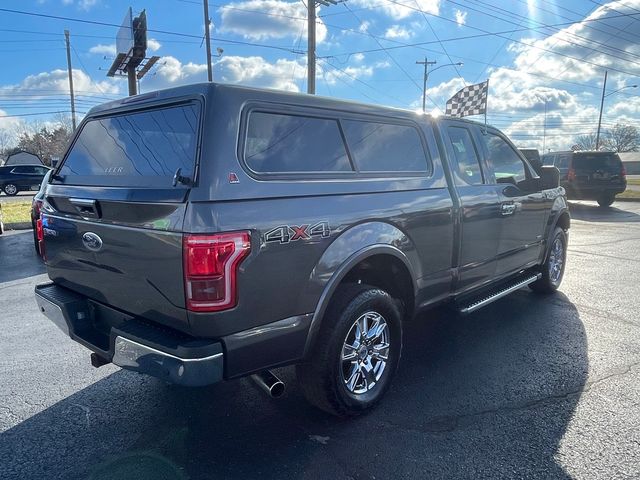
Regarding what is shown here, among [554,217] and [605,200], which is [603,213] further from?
[554,217]

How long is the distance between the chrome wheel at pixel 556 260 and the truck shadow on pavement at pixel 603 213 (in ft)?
26.0

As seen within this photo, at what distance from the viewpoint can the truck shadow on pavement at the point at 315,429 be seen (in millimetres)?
2453

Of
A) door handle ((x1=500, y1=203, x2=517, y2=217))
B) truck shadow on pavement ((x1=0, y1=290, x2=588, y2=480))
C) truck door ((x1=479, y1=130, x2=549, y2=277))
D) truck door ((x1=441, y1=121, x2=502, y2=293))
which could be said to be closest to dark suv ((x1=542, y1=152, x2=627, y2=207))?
truck door ((x1=479, y1=130, x2=549, y2=277))

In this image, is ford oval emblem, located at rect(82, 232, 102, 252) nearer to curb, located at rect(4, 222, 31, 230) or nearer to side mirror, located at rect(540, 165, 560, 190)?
side mirror, located at rect(540, 165, 560, 190)

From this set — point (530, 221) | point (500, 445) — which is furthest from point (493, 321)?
point (500, 445)

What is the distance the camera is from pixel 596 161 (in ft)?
49.7

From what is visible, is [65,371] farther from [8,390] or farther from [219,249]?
[219,249]

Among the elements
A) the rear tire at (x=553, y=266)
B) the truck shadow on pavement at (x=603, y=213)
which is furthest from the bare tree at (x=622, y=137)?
the rear tire at (x=553, y=266)

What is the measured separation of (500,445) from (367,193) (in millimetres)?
1662

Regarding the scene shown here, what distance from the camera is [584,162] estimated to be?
50.1ft

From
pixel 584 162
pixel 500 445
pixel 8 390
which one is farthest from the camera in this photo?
pixel 584 162

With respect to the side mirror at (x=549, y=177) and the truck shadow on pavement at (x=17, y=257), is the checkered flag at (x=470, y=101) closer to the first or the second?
the side mirror at (x=549, y=177)

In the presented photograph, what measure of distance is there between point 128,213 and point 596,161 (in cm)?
1638

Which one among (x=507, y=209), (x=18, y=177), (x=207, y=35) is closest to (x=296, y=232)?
(x=507, y=209)
